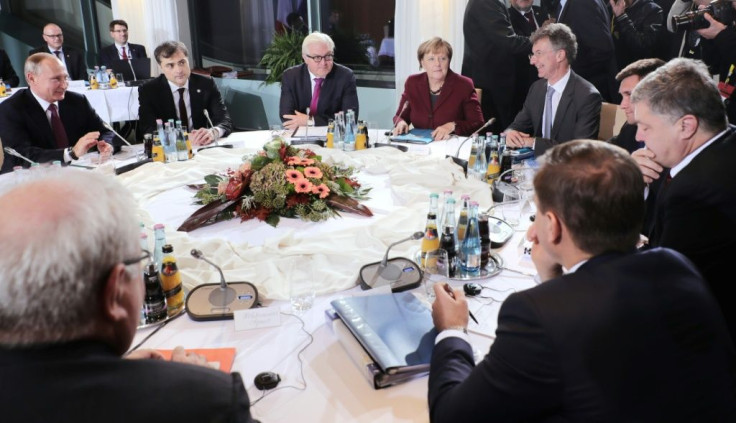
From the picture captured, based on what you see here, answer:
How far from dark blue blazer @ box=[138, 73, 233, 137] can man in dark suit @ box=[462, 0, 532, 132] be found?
2129 millimetres

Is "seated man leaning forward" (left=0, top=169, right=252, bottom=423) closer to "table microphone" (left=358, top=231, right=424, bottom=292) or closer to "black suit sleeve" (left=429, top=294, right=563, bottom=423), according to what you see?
"black suit sleeve" (left=429, top=294, right=563, bottom=423)

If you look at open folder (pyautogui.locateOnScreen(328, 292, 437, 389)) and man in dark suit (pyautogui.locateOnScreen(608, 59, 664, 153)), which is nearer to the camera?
open folder (pyautogui.locateOnScreen(328, 292, 437, 389))

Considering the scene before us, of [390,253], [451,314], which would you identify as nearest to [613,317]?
[451,314]

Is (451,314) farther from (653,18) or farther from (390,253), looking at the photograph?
(653,18)

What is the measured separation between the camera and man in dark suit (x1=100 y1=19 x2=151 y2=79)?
6633 mm

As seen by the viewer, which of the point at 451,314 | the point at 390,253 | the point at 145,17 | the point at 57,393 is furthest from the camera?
the point at 145,17

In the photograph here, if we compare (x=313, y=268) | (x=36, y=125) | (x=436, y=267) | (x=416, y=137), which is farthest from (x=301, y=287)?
(x=36, y=125)

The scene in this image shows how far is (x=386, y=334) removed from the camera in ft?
4.64

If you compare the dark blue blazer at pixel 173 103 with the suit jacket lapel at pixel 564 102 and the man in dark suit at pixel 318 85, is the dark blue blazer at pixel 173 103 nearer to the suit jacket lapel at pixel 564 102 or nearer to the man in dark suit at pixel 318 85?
the man in dark suit at pixel 318 85

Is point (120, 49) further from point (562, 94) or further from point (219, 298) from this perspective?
point (219, 298)

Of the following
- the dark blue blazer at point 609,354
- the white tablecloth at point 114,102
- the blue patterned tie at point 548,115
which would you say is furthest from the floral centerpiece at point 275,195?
the white tablecloth at point 114,102

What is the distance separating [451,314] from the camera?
4.62ft

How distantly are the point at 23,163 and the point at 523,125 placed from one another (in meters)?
3.01

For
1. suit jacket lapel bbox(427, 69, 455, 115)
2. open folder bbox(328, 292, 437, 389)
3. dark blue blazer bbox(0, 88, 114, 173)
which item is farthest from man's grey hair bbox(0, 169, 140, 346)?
suit jacket lapel bbox(427, 69, 455, 115)
